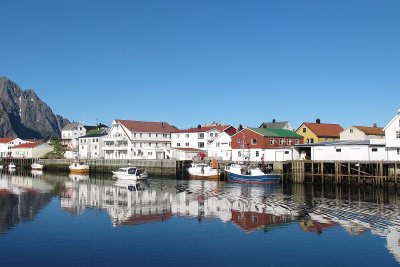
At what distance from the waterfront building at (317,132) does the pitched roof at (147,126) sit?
34.5 m

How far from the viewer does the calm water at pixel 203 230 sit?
24.5 metres

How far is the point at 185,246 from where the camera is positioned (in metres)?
27.3

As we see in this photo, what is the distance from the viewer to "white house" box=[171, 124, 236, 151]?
105m

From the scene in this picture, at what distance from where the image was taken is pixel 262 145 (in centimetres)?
8350

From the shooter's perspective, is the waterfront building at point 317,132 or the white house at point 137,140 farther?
the white house at point 137,140

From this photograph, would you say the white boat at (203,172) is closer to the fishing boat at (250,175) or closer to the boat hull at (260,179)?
the fishing boat at (250,175)

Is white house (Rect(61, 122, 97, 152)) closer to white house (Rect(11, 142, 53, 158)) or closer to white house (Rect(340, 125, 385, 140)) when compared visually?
white house (Rect(11, 142, 53, 158))

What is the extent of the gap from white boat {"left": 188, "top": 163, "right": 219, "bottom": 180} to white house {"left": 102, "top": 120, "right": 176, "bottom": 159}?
23.8m

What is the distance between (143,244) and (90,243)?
337 cm

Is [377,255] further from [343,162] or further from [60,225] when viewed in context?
[343,162]

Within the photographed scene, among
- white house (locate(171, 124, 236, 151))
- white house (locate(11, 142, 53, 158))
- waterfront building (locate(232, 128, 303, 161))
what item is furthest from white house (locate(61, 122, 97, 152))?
waterfront building (locate(232, 128, 303, 161))

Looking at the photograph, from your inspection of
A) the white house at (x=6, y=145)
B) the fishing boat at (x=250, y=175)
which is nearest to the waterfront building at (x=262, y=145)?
the fishing boat at (x=250, y=175)

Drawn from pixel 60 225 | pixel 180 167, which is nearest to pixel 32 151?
pixel 180 167

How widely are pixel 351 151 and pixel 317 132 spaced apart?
28.6 meters
